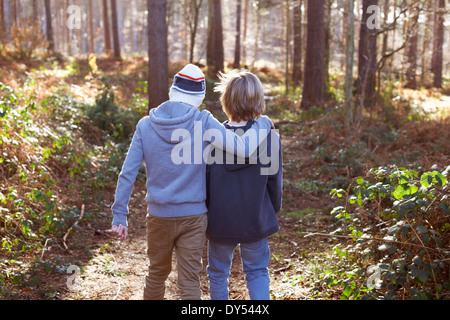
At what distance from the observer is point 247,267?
3.43m

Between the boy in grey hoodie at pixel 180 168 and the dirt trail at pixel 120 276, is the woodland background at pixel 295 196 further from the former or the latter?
the boy in grey hoodie at pixel 180 168

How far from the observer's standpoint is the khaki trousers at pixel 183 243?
3250mm

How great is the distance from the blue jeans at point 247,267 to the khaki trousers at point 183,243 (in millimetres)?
166

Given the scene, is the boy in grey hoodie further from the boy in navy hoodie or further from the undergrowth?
the undergrowth

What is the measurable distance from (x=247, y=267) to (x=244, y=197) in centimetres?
57

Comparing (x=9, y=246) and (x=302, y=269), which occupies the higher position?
(x=9, y=246)

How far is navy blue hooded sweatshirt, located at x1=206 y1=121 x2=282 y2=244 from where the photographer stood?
3262 mm

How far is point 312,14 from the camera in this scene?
1467 centimetres

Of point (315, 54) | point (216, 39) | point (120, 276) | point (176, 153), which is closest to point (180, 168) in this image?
point (176, 153)

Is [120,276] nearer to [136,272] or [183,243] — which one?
[136,272]

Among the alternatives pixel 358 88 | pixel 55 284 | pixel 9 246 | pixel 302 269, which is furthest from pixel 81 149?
pixel 358 88
